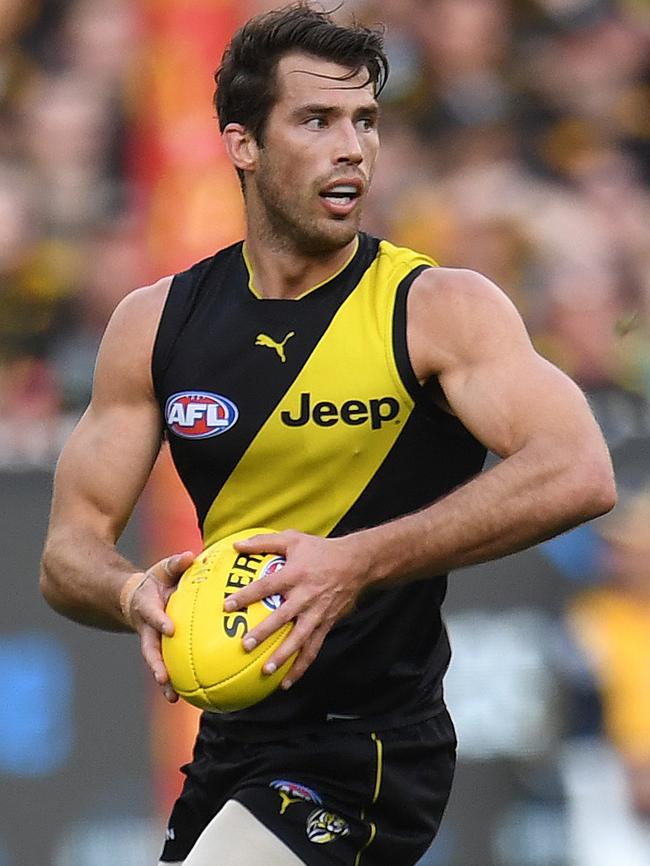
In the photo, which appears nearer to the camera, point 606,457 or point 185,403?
point 606,457

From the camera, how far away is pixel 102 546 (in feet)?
16.0

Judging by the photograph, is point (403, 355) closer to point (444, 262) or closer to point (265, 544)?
point (265, 544)

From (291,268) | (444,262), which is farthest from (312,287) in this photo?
(444,262)

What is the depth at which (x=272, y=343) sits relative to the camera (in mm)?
4781

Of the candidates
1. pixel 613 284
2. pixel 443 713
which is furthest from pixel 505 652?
pixel 443 713

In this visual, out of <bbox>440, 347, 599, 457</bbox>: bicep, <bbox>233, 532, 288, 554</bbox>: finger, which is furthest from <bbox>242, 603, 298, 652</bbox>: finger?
<bbox>440, 347, 599, 457</bbox>: bicep

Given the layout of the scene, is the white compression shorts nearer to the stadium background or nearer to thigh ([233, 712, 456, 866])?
thigh ([233, 712, 456, 866])

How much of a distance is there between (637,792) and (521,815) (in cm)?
55

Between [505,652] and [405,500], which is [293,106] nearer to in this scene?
[405,500]

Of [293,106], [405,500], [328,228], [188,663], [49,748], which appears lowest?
[49,748]

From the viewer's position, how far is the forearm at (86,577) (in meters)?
4.69

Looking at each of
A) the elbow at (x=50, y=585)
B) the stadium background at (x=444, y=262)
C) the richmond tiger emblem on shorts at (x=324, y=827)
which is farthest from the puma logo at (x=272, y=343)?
the stadium background at (x=444, y=262)

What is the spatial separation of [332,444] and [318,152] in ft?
2.63

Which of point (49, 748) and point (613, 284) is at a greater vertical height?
point (613, 284)
